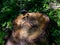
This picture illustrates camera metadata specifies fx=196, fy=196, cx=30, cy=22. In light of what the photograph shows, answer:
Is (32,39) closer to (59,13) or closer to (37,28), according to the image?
(37,28)

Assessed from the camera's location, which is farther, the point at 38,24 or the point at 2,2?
the point at 2,2

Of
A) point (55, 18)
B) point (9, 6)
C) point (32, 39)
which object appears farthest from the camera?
point (9, 6)

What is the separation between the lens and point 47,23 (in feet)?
9.55

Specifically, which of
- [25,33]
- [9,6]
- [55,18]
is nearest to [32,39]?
[25,33]

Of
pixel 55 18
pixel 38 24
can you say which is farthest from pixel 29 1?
pixel 38 24

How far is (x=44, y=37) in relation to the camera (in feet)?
9.27

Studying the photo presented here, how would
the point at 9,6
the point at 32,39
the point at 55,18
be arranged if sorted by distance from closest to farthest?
the point at 32,39 < the point at 55,18 < the point at 9,6

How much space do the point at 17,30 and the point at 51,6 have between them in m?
1.02

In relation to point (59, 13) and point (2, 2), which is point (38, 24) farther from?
point (2, 2)

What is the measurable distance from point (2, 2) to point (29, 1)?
55 cm

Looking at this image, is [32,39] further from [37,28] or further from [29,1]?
[29,1]

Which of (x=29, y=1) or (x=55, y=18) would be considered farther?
(x=29, y=1)

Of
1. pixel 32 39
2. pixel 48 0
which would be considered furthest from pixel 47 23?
pixel 48 0

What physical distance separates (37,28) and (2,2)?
4.00ft
